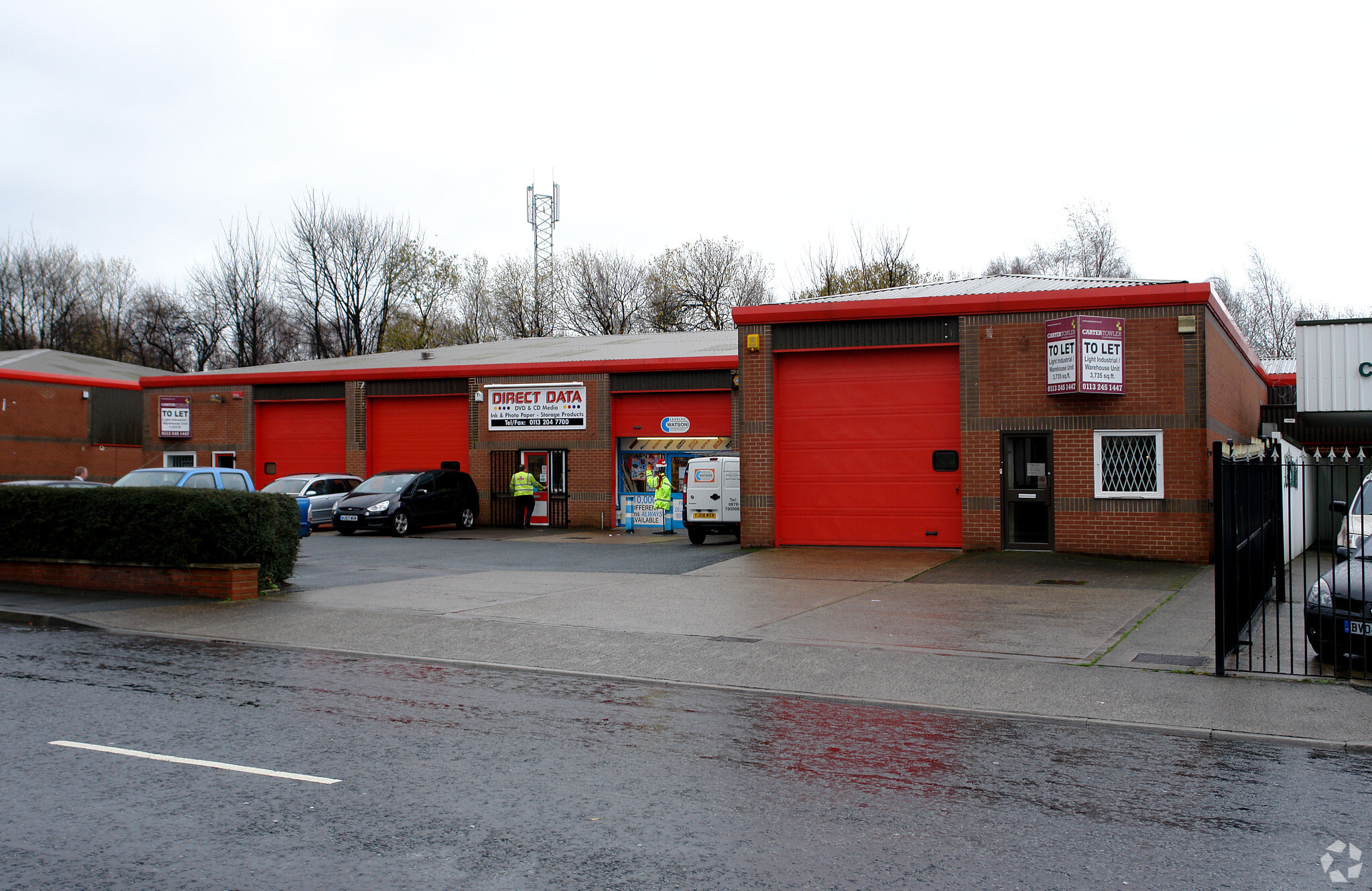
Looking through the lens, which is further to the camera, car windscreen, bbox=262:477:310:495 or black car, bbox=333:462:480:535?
car windscreen, bbox=262:477:310:495

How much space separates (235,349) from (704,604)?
53.9m

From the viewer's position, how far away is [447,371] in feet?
94.7

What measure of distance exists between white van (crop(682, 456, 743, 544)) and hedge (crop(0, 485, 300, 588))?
889 centimetres

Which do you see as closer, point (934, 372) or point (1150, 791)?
point (1150, 791)

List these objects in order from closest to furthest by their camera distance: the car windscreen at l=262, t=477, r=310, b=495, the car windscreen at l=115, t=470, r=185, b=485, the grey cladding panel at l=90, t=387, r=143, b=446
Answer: the car windscreen at l=115, t=470, r=185, b=485 < the car windscreen at l=262, t=477, r=310, b=495 < the grey cladding panel at l=90, t=387, r=143, b=446

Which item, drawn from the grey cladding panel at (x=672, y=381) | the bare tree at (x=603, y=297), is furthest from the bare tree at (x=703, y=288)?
the grey cladding panel at (x=672, y=381)

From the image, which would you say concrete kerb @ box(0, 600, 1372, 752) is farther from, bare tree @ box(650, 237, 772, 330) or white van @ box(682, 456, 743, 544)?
bare tree @ box(650, 237, 772, 330)

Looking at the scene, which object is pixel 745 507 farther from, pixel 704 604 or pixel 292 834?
pixel 292 834

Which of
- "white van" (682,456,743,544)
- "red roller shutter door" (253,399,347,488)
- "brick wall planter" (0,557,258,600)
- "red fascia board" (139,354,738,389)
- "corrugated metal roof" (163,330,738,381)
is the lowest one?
"brick wall planter" (0,557,258,600)

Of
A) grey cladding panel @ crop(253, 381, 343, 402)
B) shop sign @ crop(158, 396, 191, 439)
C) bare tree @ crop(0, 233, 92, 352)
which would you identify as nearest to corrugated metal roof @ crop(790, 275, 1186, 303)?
grey cladding panel @ crop(253, 381, 343, 402)

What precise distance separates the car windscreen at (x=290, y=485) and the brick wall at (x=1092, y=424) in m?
17.3

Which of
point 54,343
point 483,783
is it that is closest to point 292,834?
point 483,783

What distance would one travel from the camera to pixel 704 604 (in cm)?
1266

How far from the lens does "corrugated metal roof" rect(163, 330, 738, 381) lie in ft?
93.7
